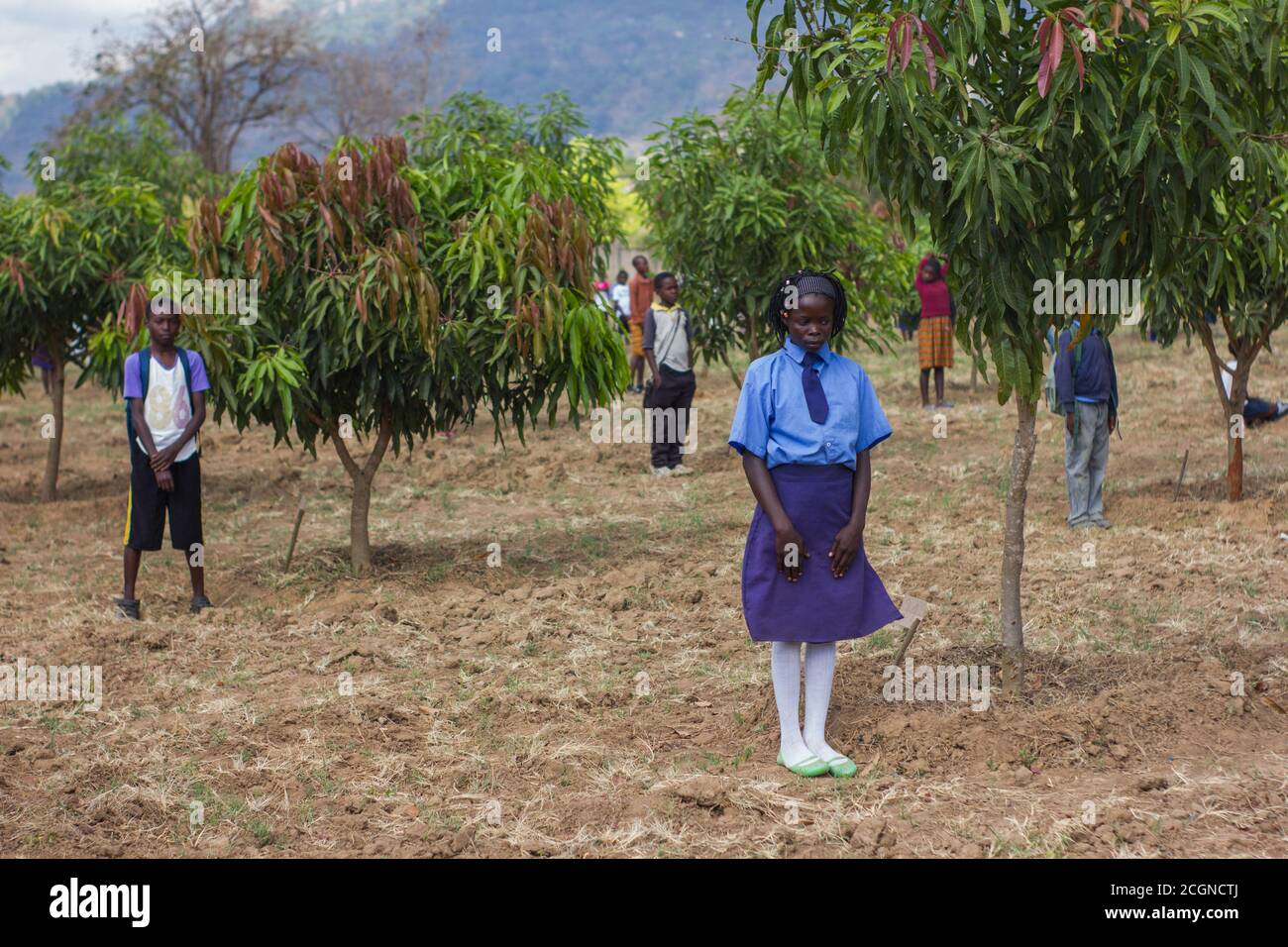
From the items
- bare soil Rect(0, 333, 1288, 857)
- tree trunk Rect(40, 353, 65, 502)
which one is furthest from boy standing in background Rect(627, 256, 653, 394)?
→ tree trunk Rect(40, 353, 65, 502)

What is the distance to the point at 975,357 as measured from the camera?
216 inches

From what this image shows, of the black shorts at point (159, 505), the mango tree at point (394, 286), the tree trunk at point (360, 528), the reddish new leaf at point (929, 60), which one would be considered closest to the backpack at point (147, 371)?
the black shorts at point (159, 505)

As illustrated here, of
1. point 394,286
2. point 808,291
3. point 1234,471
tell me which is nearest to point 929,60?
point 808,291

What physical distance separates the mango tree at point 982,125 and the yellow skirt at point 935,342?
1001 centimetres

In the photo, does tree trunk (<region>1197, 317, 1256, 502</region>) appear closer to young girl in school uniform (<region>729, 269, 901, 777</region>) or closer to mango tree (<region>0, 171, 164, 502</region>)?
young girl in school uniform (<region>729, 269, 901, 777</region>)

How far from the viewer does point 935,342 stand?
51.4 feet

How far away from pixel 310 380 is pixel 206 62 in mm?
33764

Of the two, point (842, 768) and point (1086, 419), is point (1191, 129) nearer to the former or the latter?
point (842, 768)

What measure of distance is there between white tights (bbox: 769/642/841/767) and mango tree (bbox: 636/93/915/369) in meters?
6.99

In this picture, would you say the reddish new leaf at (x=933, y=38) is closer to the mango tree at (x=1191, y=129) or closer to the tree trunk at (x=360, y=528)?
the mango tree at (x=1191, y=129)

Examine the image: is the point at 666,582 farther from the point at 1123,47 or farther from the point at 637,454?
the point at 637,454

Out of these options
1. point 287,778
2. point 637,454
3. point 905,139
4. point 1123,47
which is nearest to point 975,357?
point 905,139

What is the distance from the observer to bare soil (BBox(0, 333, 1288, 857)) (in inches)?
185

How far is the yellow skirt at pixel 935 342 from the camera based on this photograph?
1558 cm
